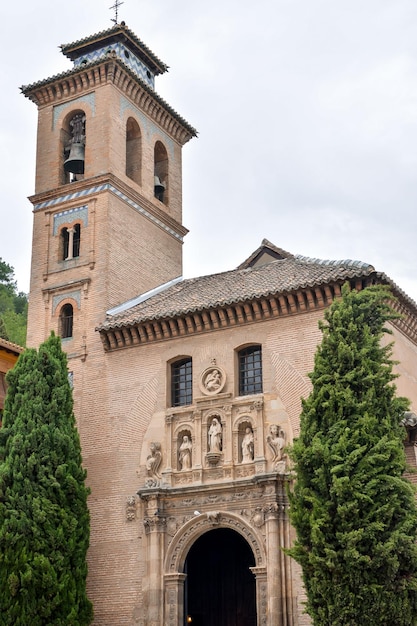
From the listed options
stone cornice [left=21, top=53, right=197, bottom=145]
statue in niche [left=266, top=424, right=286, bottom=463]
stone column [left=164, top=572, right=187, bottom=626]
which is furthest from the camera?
stone cornice [left=21, top=53, right=197, bottom=145]

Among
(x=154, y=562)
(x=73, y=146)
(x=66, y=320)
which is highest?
(x=73, y=146)

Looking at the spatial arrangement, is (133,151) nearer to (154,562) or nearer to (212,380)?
(212,380)

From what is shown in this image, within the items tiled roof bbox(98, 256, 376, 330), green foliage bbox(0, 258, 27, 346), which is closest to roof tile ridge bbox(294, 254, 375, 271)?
tiled roof bbox(98, 256, 376, 330)

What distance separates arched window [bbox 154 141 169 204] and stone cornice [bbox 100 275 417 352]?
22.4 feet

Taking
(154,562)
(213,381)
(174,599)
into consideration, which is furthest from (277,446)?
(174,599)

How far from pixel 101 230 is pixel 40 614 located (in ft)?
35.5

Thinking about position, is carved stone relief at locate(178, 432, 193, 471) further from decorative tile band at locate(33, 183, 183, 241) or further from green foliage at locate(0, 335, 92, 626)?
decorative tile band at locate(33, 183, 183, 241)

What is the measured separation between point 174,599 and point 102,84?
1513 cm

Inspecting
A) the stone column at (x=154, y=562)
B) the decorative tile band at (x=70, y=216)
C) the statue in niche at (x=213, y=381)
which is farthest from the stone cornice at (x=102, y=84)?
the stone column at (x=154, y=562)

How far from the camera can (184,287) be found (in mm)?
27344

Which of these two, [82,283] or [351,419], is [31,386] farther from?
[351,419]

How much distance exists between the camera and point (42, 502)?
2117cm

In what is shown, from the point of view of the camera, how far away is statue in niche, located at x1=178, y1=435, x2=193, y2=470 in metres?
22.8

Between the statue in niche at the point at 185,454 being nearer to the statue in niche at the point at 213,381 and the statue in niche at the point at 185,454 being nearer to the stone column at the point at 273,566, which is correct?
the statue in niche at the point at 213,381
